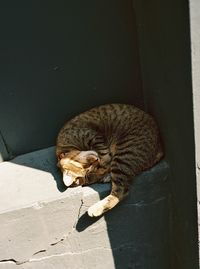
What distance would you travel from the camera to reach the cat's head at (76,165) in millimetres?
2191

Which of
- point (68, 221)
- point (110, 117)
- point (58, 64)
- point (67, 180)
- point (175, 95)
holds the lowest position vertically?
point (68, 221)

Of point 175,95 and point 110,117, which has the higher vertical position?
point 175,95

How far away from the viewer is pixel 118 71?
2.34 meters

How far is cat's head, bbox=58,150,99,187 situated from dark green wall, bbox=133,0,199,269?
46 centimetres

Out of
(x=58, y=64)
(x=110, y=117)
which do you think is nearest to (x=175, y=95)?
(x=110, y=117)

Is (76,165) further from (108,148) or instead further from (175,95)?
(175,95)

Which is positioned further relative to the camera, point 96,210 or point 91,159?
point 91,159

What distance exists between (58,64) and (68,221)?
930 millimetres

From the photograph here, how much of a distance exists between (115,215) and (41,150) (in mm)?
671

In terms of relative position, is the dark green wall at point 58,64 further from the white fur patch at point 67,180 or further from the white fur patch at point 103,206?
the white fur patch at point 103,206

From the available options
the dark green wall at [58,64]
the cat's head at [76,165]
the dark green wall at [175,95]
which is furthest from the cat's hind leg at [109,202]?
the dark green wall at [58,64]

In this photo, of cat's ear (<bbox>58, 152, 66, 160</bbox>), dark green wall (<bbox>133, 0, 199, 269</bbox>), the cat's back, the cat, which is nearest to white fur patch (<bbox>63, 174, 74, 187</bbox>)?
the cat

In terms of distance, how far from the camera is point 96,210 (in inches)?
84.0

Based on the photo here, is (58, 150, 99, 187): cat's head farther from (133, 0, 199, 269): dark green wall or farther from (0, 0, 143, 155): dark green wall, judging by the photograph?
(133, 0, 199, 269): dark green wall
